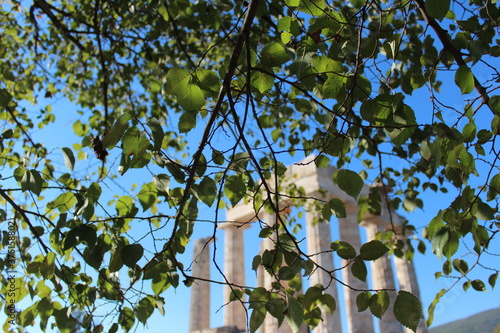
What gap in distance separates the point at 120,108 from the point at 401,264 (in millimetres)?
15526

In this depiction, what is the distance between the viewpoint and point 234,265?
65.1 feet

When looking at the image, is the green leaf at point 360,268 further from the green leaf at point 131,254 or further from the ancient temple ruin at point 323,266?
the ancient temple ruin at point 323,266

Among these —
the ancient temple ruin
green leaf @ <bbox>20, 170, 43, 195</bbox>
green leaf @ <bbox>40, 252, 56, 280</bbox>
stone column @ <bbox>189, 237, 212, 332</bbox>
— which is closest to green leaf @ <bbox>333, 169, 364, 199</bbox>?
green leaf @ <bbox>20, 170, 43, 195</bbox>

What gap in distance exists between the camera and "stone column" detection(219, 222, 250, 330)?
62.7 feet

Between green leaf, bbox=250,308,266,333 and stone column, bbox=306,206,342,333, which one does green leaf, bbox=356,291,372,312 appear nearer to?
green leaf, bbox=250,308,266,333

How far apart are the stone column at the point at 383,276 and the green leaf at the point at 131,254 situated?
14898 mm

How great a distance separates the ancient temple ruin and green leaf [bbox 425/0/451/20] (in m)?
12.1

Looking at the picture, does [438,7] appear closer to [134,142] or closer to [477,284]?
[134,142]

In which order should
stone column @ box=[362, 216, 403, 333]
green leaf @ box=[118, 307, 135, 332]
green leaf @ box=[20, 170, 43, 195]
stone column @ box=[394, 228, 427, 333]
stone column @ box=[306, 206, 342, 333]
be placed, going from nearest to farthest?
green leaf @ box=[20, 170, 43, 195]
green leaf @ box=[118, 307, 135, 332]
stone column @ box=[306, 206, 342, 333]
stone column @ box=[362, 216, 403, 333]
stone column @ box=[394, 228, 427, 333]

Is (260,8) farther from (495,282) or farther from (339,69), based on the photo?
(495,282)

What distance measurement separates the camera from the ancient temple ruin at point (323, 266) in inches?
595

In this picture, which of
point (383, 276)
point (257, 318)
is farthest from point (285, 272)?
point (383, 276)

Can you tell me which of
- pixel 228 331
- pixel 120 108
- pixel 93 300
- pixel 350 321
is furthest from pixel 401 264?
pixel 93 300

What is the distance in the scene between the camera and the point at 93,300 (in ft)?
8.25
